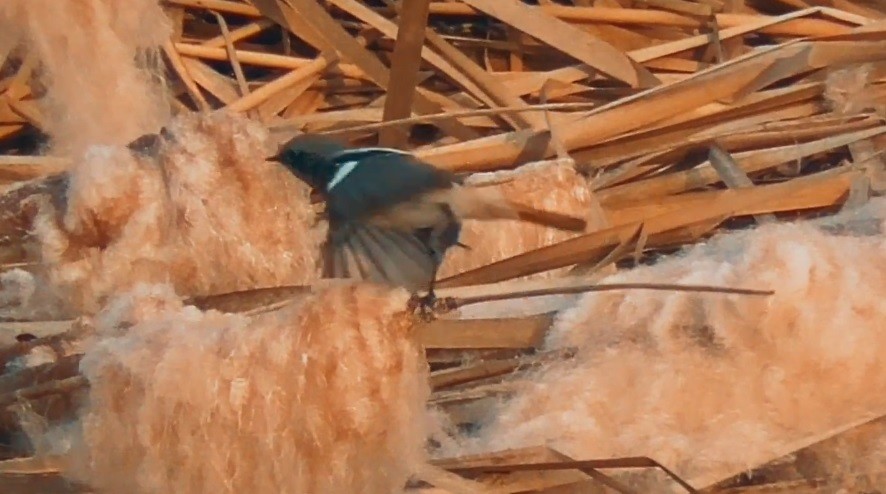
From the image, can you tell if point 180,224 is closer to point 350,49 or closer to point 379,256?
point 379,256

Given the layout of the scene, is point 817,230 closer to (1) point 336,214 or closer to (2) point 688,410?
(2) point 688,410

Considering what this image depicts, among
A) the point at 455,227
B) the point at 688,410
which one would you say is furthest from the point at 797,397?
the point at 455,227

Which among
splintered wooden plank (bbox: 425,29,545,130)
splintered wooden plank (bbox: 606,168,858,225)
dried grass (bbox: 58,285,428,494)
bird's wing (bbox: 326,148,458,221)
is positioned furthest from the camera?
splintered wooden plank (bbox: 425,29,545,130)

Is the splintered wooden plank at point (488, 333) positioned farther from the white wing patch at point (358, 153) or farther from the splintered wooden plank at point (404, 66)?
the splintered wooden plank at point (404, 66)

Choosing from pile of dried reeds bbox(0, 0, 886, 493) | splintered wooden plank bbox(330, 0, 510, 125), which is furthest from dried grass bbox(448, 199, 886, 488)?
splintered wooden plank bbox(330, 0, 510, 125)

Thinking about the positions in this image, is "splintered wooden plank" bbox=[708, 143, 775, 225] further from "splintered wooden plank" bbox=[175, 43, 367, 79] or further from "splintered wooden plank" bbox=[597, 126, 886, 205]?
"splintered wooden plank" bbox=[175, 43, 367, 79]

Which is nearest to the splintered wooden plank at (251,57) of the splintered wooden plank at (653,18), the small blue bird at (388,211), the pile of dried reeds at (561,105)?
the pile of dried reeds at (561,105)

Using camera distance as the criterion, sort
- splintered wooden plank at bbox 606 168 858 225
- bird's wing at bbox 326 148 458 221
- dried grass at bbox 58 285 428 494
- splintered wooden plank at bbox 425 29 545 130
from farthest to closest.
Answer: splintered wooden plank at bbox 425 29 545 130, splintered wooden plank at bbox 606 168 858 225, bird's wing at bbox 326 148 458 221, dried grass at bbox 58 285 428 494
